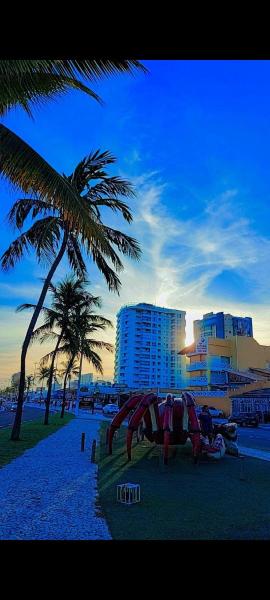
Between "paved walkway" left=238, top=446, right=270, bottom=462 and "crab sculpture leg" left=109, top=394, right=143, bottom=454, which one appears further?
"paved walkway" left=238, top=446, right=270, bottom=462

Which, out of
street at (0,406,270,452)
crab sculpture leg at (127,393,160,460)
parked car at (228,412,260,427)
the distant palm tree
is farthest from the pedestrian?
parked car at (228,412,260,427)

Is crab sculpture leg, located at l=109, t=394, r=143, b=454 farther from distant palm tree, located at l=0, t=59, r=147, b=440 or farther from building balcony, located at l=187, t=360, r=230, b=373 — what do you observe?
building balcony, located at l=187, t=360, r=230, b=373

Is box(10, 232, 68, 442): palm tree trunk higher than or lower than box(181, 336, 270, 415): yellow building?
lower

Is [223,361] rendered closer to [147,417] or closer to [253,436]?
[253,436]

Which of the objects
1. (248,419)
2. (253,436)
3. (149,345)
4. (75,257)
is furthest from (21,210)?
(149,345)

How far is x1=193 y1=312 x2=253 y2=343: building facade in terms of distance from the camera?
116 m

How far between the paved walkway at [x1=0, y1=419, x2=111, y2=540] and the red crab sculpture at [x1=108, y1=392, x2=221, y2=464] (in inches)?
61.8

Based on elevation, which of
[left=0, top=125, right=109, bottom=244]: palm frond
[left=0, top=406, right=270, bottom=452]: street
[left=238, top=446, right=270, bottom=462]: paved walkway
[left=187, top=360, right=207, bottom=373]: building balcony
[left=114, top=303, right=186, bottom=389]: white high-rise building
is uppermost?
[left=114, top=303, right=186, bottom=389]: white high-rise building

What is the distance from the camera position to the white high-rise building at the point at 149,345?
133875 millimetres

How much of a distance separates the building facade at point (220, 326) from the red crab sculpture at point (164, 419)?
102 meters

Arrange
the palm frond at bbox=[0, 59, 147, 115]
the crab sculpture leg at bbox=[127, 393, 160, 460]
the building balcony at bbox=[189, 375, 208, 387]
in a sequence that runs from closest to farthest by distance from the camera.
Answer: the palm frond at bbox=[0, 59, 147, 115]
the crab sculpture leg at bbox=[127, 393, 160, 460]
the building balcony at bbox=[189, 375, 208, 387]
